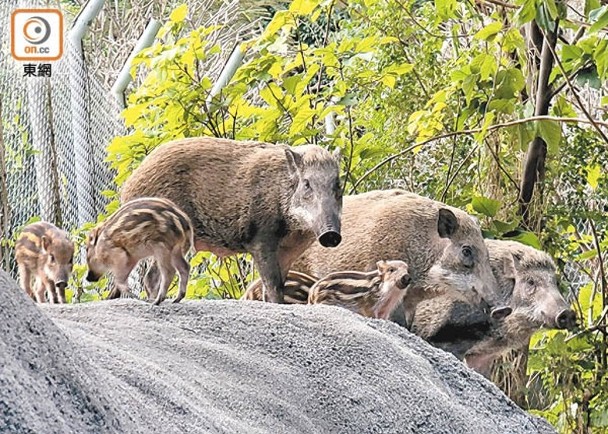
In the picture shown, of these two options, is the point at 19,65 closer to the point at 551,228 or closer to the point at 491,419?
the point at 551,228

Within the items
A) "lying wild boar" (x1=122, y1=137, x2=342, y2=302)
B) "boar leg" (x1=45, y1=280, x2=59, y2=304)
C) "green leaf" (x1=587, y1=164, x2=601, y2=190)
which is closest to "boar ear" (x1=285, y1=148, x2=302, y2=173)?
"lying wild boar" (x1=122, y1=137, x2=342, y2=302)

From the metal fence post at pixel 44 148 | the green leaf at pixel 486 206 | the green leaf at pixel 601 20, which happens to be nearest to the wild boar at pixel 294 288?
the green leaf at pixel 601 20

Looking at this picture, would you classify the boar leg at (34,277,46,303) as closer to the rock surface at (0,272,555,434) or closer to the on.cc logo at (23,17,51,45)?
the rock surface at (0,272,555,434)

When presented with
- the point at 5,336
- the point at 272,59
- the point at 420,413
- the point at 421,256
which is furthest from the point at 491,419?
the point at 272,59

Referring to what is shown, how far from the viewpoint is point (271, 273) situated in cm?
405

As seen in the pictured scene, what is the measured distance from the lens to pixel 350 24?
7.07m

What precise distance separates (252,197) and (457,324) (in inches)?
41.5

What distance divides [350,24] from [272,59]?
54.1 inches

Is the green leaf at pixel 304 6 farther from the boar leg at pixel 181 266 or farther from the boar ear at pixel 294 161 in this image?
the boar leg at pixel 181 266

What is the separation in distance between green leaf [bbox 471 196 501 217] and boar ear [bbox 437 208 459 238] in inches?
35.4

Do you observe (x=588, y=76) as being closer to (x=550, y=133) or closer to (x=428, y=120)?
(x=550, y=133)

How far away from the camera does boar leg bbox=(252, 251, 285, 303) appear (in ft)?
13.3

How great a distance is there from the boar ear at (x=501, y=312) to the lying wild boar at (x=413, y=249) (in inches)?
2.8

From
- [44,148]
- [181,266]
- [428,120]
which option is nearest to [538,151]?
[428,120]
